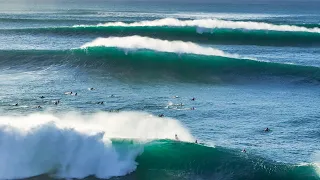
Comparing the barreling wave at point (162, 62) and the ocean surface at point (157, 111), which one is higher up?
the barreling wave at point (162, 62)

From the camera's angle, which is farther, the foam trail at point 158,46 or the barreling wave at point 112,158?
the foam trail at point 158,46

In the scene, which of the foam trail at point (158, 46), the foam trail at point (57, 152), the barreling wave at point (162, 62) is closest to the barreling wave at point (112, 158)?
the foam trail at point (57, 152)

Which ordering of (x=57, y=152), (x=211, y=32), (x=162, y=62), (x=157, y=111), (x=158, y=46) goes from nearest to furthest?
(x=57, y=152) < (x=157, y=111) < (x=162, y=62) < (x=158, y=46) < (x=211, y=32)

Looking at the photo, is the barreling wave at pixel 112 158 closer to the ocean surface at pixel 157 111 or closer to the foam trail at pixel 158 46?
the ocean surface at pixel 157 111

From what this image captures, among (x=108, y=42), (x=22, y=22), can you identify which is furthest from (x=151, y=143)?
(x=22, y=22)

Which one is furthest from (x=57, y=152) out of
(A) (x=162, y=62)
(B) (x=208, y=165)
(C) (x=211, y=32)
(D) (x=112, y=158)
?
(C) (x=211, y=32)

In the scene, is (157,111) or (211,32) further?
(211,32)

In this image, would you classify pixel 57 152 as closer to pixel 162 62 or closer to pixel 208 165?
pixel 208 165

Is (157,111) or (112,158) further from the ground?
(157,111)
